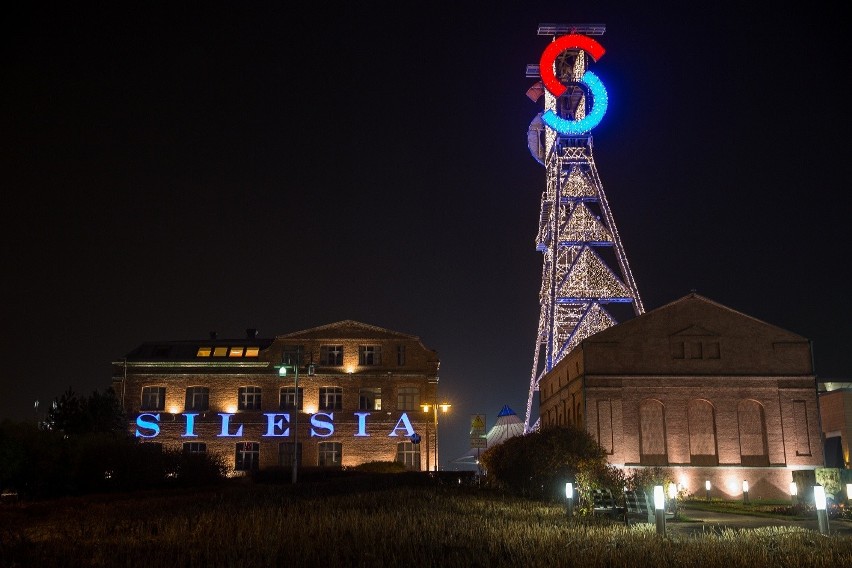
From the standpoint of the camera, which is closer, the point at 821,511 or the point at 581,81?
the point at 821,511

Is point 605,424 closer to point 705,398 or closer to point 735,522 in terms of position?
point 705,398

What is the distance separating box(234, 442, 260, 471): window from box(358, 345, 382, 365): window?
10230mm

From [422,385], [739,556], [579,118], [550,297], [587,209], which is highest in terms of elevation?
[579,118]

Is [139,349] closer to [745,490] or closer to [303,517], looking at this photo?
[745,490]

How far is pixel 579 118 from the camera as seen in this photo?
77.7 meters

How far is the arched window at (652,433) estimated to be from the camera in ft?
153

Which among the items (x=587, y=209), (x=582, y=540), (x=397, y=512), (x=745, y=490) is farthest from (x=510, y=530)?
(x=587, y=209)

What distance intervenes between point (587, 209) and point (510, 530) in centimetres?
6330

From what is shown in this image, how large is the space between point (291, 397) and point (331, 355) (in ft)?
14.6

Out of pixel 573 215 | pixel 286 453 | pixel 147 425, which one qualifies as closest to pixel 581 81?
pixel 573 215

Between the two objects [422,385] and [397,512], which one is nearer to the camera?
[397,512]

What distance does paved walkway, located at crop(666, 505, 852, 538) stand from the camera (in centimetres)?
2325

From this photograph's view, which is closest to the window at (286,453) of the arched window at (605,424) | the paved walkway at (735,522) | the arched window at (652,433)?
the arched window at (605,424)

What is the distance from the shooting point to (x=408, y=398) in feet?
214
